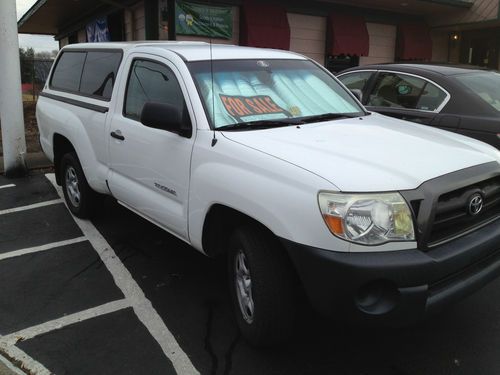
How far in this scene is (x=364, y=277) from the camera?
2299 mm

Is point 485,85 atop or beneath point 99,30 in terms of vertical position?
beneath

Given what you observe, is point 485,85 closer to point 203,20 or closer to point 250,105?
point 250,105

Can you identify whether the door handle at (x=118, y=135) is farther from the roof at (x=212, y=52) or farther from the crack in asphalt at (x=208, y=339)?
the crack in asphalt at (x=208, y=339)

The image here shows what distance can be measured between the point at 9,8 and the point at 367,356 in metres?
6.82

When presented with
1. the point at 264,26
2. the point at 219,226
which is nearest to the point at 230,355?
the point at 219,226

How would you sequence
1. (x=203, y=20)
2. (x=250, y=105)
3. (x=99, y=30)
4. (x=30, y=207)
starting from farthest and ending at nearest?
(x=99, y=30) → (x=203, y=20) → (x=30, y=207) → (x=250, y=105)

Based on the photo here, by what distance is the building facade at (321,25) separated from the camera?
11.4 m

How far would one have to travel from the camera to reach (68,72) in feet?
18.2

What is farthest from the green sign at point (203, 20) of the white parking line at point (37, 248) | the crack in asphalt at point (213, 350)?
the crack in asphalt at point (213, 350)

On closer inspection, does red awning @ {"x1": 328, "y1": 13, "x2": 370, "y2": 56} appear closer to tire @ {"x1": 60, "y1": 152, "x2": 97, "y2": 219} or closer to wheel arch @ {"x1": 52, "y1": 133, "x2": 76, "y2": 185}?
wheel arch @ {"x1": 52, "y1": 133, "x2": 76, "y2": 185}

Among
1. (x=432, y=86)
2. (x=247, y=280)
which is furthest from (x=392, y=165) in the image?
(x=432, y=86)

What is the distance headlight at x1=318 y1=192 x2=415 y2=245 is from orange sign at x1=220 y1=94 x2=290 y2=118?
1.16 metres

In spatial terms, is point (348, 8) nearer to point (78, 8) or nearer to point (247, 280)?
point (78, 8)

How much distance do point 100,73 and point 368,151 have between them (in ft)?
9.85
